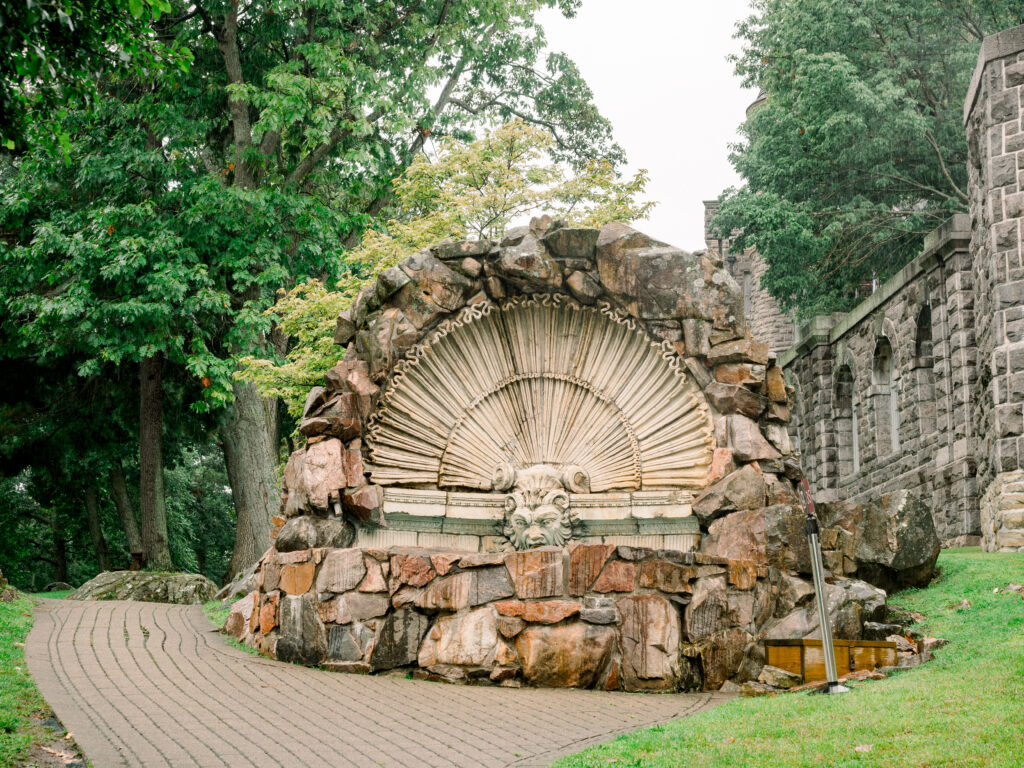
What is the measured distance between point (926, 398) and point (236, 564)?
12.4 meters

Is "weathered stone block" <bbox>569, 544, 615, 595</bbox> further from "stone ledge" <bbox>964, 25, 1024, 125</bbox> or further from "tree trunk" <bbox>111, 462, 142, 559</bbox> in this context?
"tree trunk" <bbox>111, 462, 142, 559</bbox>

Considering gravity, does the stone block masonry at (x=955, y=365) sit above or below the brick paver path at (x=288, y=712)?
above

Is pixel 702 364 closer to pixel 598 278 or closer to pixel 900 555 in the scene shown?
pixel 598 278

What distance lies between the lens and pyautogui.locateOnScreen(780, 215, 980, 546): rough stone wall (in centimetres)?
1803

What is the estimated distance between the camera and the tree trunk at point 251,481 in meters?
19.2

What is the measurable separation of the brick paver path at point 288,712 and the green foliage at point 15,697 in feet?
0.48

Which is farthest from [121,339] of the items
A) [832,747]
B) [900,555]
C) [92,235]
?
[832,747]

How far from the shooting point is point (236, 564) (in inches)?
755

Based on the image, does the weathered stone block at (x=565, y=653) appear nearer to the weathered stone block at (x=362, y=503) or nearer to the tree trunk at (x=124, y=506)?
the weathered stone block at (x=362, y=503)

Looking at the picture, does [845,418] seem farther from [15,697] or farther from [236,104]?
[15,697]

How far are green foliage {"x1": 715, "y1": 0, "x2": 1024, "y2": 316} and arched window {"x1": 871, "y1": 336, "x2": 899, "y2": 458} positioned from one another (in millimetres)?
3183

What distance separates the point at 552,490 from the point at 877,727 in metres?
5.18

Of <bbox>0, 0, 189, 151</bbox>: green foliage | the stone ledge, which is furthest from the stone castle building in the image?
<bbox>0, 0, 189, 151</bbox>: green foliage

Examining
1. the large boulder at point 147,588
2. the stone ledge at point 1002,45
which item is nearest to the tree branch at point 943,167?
the stone ledge at point 1002,45
